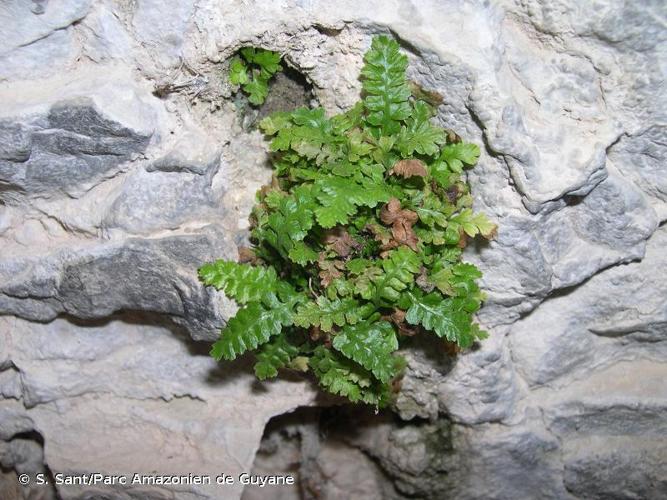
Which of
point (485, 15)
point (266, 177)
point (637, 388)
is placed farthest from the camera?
point (637, 388)

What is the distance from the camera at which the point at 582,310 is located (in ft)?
15.7

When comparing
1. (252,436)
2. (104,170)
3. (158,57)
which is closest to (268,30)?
(158,57)

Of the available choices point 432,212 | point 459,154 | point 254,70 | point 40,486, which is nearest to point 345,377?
point 432,212

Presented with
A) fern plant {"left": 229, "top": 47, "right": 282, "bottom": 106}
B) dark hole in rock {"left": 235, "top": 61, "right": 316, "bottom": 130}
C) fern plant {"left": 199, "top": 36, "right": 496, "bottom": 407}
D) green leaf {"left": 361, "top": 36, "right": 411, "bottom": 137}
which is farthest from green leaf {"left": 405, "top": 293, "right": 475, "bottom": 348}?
fern plant {"left": 229, "top": 47, "right": 282, "bottom": 106}

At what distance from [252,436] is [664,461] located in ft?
11.9

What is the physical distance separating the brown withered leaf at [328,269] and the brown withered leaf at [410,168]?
699 mm

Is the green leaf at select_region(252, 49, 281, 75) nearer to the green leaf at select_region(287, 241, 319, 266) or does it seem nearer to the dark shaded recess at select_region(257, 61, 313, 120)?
the dark shaded recess at select_region(257, 61, 313, 120)

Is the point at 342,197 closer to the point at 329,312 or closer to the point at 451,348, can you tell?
the point at 329,312

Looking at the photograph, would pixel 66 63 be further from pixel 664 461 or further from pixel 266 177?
pixel 664 461

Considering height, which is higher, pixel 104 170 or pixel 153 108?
pixel 153 108

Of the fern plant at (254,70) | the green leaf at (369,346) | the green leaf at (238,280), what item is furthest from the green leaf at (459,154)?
the green leaf at (238,280)

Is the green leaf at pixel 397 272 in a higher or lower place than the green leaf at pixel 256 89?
lower

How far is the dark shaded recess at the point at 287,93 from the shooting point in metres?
4.26

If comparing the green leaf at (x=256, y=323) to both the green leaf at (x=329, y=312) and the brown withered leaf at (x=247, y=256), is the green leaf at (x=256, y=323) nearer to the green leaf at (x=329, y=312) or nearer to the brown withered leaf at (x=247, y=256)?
the green leaf at (x=329, y=312)
